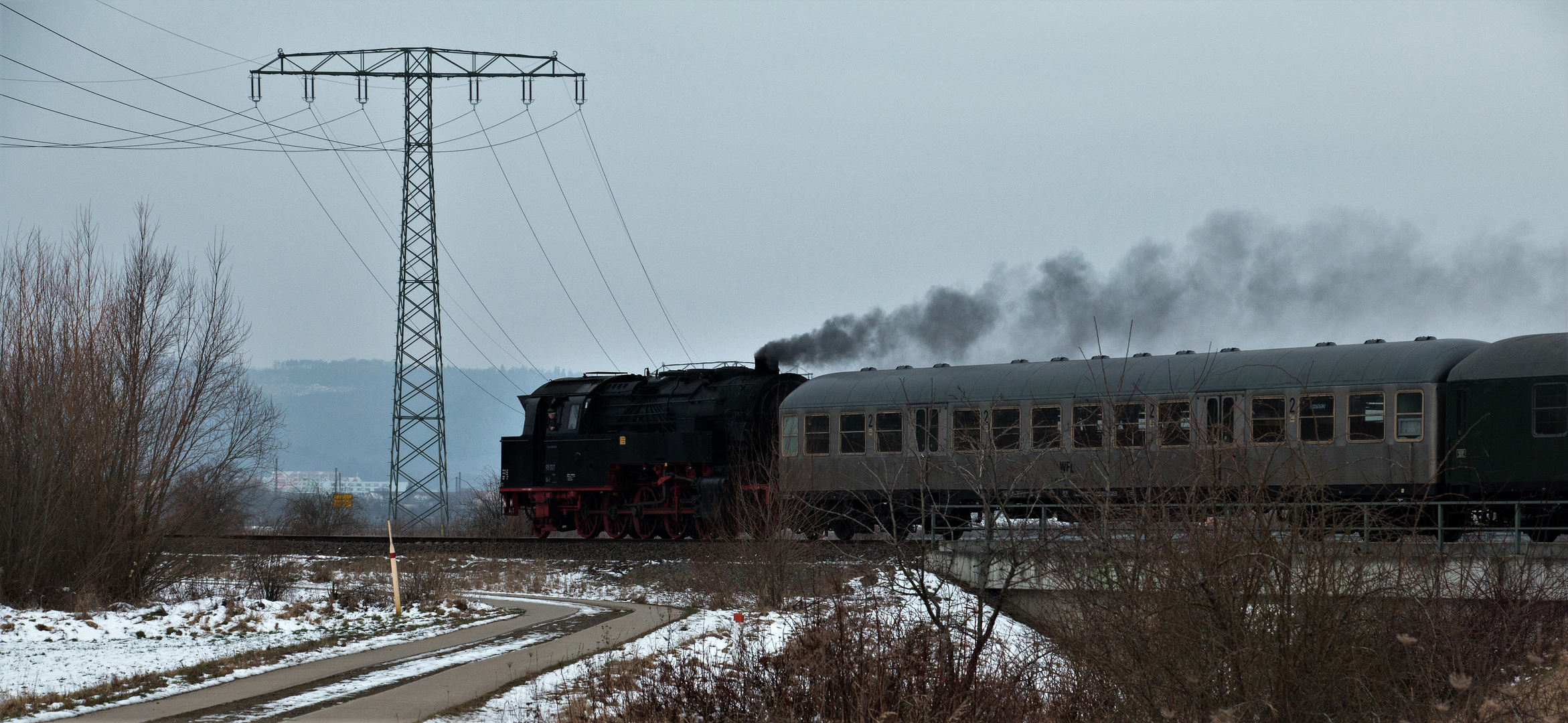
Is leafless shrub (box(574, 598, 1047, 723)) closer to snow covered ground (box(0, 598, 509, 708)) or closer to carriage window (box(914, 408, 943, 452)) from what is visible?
snow covered ground (box(0, 598, 509, 708))

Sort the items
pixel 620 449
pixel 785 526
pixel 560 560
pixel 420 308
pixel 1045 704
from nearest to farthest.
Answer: pixel 1045 704
pixel 785 526
pixel 560 560
pixel 620 449
pixel 420 308

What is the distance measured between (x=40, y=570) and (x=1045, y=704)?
1418 centimetres

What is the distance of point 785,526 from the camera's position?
19125 millimetres

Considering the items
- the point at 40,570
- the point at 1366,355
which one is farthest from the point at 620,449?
the point at 1366,355

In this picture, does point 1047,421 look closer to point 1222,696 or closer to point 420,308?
point 1222,696

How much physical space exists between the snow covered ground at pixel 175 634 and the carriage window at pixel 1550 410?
1537cm

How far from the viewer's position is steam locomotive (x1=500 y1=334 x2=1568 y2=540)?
1827cm

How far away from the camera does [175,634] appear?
16.1 m

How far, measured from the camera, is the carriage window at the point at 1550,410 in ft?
60.9

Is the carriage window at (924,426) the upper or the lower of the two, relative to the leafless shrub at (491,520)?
upper

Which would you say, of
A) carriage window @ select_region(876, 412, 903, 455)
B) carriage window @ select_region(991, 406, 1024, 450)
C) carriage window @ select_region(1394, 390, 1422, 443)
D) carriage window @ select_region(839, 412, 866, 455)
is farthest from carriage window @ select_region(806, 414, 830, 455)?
carriage window @ select_region(1394, 390, 1422, 443)

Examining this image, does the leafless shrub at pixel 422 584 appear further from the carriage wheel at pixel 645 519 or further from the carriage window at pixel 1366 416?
the carriage window at pixel 1366 416

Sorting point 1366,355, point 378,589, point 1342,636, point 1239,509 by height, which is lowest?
point 378,589

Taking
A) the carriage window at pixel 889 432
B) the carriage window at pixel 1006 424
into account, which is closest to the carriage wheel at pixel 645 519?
the carriage window at pixel 889 432
